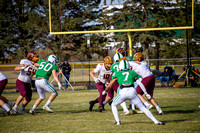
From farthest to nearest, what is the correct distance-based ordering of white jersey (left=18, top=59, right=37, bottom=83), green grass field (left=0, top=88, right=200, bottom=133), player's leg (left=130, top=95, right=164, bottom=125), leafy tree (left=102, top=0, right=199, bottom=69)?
leafy tree (left=102, top=0, right=199, bottom=69) < white jersey (left=18, top=59, right=37, bottom=83) < player's leg (left=130, top=95, right=164, bottom=125) < green grass field (left=0, top=88, right=200, bottom=133)

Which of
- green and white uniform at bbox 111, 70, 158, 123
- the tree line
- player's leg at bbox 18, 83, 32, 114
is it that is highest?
the tree line

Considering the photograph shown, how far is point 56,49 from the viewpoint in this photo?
28.4 metres

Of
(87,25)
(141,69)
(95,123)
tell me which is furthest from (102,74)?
(87,25)

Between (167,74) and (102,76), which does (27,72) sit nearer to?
(102,76)

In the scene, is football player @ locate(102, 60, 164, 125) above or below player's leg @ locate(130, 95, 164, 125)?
above

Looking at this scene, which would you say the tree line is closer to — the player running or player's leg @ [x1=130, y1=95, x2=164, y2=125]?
the player running

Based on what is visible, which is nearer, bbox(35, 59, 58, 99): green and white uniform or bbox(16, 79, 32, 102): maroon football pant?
bbox(35, 59, 58, 99): green and white uniform

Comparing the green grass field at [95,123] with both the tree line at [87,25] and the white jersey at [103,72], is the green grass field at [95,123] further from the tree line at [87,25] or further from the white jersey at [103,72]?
the tree line at [87,25]

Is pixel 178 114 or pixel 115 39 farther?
pixel 115 39

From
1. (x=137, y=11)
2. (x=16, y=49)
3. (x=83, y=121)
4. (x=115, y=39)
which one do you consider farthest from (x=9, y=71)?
(x=83, y=121)

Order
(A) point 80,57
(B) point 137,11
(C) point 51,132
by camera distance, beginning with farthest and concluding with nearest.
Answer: (A) point 80,57 → (B) point 137,11 → (C) point 51,132

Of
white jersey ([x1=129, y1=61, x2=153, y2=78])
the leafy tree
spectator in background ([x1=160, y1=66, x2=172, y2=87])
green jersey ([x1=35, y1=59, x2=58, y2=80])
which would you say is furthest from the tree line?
green jersey ([x1=35, y1=59, x2=58, y2=80])

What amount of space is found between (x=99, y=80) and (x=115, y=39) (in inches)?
517

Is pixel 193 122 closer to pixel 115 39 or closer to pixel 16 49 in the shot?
pixel 115 39
